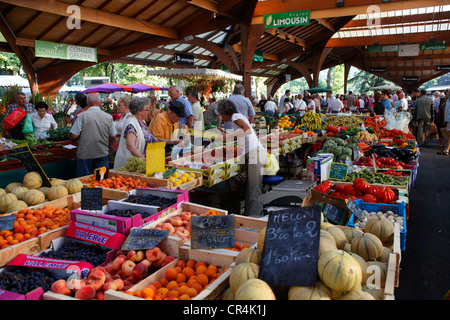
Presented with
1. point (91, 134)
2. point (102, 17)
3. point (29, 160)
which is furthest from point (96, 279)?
point (102, 17)

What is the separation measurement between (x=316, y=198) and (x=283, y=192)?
614mm

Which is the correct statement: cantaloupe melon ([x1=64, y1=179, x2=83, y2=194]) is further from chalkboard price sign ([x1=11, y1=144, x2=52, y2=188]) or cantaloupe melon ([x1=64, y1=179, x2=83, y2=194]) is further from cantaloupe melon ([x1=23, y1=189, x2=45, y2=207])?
cantaloupe melon ([x1=23, y1=189, x2=45, y2=207])

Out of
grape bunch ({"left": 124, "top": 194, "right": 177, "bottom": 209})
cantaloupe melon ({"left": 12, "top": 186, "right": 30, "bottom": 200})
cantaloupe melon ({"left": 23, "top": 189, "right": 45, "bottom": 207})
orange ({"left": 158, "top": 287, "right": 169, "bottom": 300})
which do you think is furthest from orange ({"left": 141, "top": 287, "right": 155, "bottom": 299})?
cantaloupe melon ({"left": 12, "top": 186, "right": 30, "bottom": 200})

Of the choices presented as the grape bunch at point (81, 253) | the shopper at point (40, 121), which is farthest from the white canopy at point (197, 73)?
the grape bunch at point (81, 253)

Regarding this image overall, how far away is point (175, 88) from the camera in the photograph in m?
5.61

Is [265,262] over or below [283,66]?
below

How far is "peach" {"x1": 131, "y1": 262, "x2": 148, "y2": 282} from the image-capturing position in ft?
6.28

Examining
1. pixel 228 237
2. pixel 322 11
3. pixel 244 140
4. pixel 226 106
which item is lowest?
pixel 228 237

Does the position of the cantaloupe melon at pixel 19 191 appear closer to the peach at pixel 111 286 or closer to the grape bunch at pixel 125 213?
the grape bunch at pixel 125 213

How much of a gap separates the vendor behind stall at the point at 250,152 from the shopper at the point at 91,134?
156 cm

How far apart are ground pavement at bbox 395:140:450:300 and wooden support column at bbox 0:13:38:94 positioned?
936cm

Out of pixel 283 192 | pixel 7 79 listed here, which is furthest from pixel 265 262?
pixel 7 79

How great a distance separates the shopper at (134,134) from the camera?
3.99 metres
